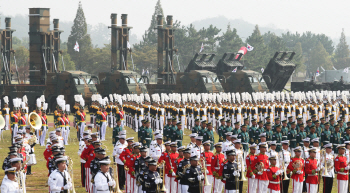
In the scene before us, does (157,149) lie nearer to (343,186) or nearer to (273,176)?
(273,176)

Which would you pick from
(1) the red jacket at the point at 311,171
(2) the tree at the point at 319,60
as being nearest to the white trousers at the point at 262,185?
(1) the red jacket at the point at 311,171

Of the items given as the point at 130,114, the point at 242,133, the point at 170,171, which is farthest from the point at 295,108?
the point at 170,171

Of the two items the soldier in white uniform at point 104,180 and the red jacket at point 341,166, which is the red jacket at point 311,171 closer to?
the red jacket at point 341,166

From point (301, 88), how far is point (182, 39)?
138 feet

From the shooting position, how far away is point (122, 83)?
1448 inches

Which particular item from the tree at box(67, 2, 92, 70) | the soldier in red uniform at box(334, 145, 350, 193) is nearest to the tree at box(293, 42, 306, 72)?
the tree at box(67, 2, 92, 70)

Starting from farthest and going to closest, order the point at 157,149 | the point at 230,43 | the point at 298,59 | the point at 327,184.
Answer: the point at 298,59, the point at 230,43, the point at 157,149, the point at 327,184

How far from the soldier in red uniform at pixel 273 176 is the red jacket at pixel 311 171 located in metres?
0.83

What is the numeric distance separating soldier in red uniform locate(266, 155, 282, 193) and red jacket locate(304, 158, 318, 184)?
835 mm

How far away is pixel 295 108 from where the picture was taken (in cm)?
2708

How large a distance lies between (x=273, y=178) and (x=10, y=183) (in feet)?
18.2

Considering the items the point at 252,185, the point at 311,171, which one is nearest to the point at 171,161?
the point at 252,185

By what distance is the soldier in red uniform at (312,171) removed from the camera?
38.2 ft

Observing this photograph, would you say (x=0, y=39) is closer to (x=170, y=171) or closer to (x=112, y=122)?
(x=112, y=122)
